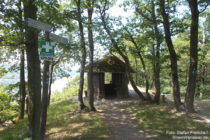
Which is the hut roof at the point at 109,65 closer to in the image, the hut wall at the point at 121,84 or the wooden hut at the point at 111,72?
the wooden hut at the point at 111,72

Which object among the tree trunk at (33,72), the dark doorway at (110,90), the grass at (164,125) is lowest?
the grass at (164,125)

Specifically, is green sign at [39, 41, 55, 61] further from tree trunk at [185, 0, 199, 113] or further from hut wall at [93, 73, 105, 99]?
hut wall at [93, 73, 105, 99]

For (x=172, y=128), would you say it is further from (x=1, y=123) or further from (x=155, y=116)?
(x=1, y=123)

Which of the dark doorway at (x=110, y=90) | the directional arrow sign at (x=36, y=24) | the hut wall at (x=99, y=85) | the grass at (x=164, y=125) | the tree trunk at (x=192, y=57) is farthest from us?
the dark doorway at (x=110, y=90)

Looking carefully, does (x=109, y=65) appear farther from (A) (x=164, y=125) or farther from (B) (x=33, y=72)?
(B) (x=33, y=72)

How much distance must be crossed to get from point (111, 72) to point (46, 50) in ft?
32.8

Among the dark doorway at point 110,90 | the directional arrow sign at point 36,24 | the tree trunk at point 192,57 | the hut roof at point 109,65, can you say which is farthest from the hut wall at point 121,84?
the directional arrow sign at point 36,24

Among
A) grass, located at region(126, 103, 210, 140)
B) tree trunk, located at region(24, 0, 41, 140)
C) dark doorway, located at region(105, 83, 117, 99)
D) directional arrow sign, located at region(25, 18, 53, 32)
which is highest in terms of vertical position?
directional arrow sign, located at region(25, 18, 53, 32)

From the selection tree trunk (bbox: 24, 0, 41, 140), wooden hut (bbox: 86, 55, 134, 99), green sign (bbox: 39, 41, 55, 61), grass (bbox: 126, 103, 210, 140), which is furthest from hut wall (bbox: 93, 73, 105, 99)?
green sign (bbox: 39, 41, 55, 61)

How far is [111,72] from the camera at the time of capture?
526 inches

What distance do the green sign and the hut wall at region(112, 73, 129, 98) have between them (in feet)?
38.2

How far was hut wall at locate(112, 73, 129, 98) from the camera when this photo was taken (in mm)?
14688

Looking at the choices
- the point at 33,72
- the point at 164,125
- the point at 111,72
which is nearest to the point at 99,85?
the point at 111,72

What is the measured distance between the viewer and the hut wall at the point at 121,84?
14.7 metres
